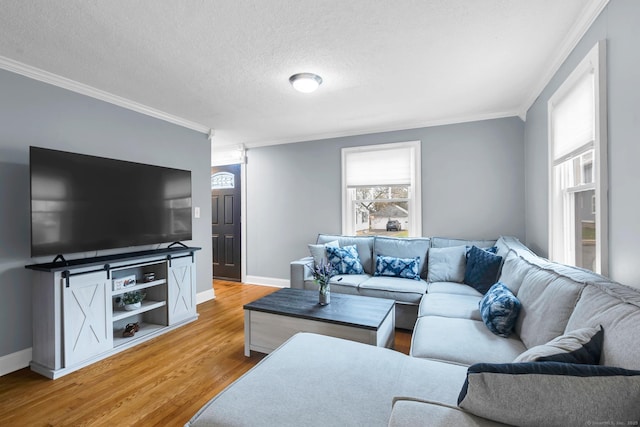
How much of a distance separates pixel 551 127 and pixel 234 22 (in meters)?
2.73

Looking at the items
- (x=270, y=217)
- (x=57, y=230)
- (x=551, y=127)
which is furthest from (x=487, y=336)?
(x=270, y=217)

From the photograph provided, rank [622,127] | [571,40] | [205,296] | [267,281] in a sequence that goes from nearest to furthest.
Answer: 1. [622,127]
2. [571,40]
3. [205,296]
4. [267,281]

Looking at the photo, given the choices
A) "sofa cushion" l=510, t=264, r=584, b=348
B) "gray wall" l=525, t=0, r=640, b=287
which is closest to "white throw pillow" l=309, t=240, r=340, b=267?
"sofa cushion" l=510, t=264, r=584, b=348

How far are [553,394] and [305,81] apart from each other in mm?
2586

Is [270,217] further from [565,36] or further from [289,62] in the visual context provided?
[565,36]

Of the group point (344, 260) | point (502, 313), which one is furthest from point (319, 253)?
point (502, 313)

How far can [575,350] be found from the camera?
996mm

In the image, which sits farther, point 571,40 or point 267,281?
point 267,281

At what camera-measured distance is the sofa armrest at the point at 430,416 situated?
2.83ft

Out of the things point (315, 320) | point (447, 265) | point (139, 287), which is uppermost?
point (447, 265)

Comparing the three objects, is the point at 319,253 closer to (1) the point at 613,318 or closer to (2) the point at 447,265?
(2) the point at 447,265

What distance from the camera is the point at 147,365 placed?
2432mm

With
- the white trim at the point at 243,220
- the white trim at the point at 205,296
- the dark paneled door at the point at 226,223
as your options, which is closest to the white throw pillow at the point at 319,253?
the white trim at the point at 205,296

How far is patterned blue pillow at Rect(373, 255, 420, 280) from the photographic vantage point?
3407 mm
